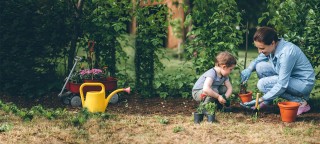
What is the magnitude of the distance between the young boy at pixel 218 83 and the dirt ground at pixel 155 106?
0.99 ft

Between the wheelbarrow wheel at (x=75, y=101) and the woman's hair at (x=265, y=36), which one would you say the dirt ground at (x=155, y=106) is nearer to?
the wheelbarrow wheel at (x=75, y=101)

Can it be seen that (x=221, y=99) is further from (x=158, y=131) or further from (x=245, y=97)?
(x=158, y=131)

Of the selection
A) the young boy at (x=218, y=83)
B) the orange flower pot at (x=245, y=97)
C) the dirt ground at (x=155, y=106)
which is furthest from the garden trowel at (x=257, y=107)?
the young boy at (x=218, y=83)

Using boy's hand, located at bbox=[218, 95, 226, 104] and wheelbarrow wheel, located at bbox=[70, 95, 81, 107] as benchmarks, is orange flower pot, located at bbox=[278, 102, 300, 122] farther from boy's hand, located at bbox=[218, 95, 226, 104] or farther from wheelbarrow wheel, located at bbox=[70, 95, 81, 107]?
wheelbarrow wheel, located at bbox=[70, 95, 81, 107]

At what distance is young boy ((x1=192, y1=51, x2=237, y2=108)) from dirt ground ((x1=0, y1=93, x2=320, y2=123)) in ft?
0.99

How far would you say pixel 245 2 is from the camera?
14.6 m

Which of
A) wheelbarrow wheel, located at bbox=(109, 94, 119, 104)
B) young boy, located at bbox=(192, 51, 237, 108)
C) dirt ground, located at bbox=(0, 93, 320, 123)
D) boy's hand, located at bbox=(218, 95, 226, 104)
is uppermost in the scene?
young boy, located at bbox=(192, 51, 237, 108)

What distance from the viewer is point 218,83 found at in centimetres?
545

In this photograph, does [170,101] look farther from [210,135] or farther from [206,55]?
[210,135]

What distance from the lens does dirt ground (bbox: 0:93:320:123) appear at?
5.46 m

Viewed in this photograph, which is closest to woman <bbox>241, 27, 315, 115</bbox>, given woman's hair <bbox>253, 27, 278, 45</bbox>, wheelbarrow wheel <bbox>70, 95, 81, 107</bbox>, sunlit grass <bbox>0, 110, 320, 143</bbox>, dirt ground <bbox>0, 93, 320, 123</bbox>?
woman's hair <bbox>253, 27, 278, 45</bbox>

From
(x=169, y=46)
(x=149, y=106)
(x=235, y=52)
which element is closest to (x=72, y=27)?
(x=149, y=106)

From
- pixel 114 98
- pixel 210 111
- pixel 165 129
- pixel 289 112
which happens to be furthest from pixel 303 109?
pixel 114 98

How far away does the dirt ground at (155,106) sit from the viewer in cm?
546
